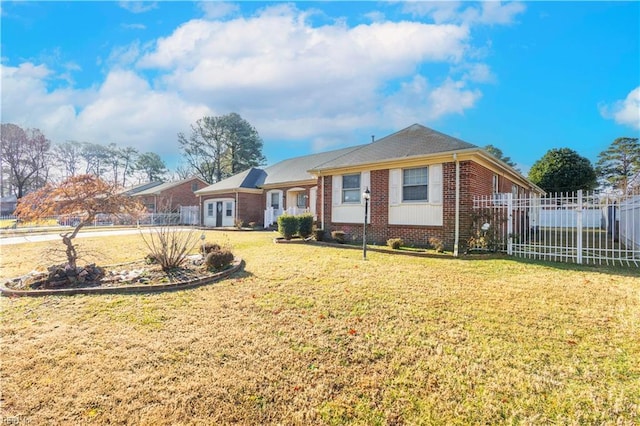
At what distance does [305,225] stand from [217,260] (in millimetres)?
6438

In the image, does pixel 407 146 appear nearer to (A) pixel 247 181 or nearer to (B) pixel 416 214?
(B) pixel 416 214

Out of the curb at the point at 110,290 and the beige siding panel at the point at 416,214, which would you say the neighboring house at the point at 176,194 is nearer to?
the beige siding panel at the point at 416,214

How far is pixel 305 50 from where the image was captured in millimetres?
10812

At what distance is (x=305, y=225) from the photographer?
13.0 m

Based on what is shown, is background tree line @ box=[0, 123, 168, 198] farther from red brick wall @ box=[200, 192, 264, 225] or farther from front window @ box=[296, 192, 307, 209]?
front window @ box=[296, 192, 307, 209]

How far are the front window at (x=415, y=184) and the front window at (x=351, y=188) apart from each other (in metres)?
2.07

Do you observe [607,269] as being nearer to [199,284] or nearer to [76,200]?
[199,284]

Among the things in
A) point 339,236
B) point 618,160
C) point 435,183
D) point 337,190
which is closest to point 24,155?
point 337,190

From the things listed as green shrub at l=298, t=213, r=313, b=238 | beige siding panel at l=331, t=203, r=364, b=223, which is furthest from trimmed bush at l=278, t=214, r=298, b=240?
beige siding panel at l=331, t=203, r=364, b=223

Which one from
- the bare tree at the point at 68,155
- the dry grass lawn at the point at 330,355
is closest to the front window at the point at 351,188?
the dry grass lawn at the point at 330,355

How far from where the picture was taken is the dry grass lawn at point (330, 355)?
8.02ft

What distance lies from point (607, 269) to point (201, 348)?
29.6ft

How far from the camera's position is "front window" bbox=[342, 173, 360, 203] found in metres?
12.4

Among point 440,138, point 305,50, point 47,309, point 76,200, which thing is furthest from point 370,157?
point 47,309
